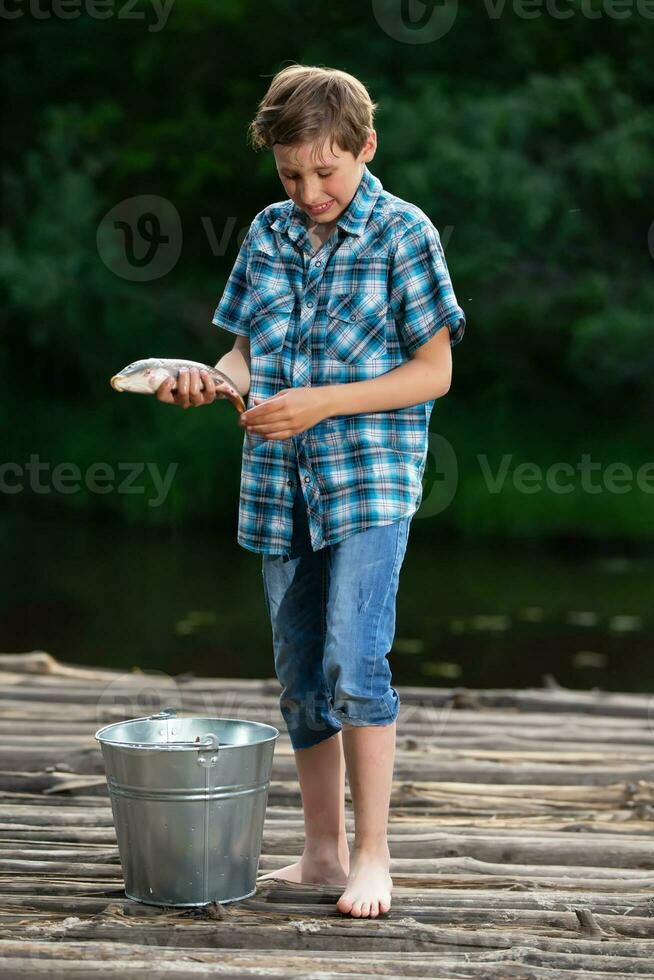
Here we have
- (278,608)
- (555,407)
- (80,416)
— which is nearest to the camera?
(278,608)

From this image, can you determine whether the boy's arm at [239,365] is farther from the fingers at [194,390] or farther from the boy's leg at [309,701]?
the boy's leg at [309,701]

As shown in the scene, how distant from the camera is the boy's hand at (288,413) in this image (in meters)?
2.26

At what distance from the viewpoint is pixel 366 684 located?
231 cm

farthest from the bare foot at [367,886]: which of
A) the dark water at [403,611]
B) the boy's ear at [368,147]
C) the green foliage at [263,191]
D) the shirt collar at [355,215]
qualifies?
the green foliage at [263,191]

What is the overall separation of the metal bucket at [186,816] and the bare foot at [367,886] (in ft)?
0.63

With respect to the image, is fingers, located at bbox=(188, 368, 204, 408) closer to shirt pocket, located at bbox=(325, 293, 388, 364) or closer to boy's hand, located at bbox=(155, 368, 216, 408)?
boy's hand, located at bbox=(155, 368, 216, 408)

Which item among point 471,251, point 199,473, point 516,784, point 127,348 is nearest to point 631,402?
point 471,251

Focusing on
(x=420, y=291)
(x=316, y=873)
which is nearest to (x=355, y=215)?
(x=420, y=291)

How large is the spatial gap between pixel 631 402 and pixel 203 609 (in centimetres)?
754

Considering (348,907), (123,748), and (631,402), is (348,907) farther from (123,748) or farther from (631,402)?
(631,402)

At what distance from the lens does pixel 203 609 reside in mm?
9086

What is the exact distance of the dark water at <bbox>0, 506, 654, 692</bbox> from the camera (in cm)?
753

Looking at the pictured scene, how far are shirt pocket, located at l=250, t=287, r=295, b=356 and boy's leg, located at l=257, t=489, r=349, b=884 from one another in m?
0.36

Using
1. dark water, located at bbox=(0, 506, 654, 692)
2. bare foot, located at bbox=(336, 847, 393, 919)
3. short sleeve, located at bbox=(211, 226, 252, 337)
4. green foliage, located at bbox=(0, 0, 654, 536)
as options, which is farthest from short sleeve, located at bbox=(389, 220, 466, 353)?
green foliage, located at bbox=(0, 0, 654, 536)
